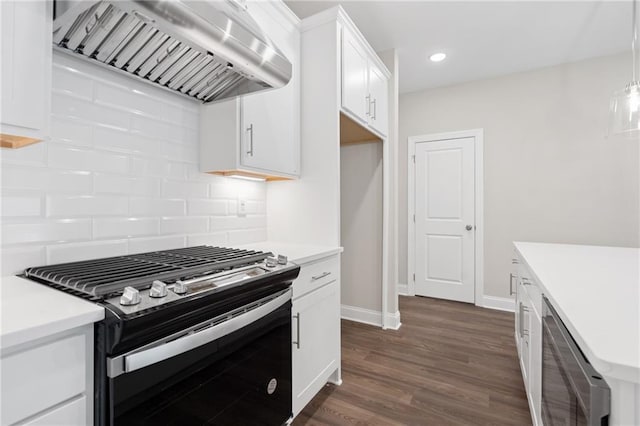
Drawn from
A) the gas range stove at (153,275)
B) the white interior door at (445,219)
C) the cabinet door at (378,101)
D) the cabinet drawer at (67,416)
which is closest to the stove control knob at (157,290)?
the gas range stove at (153,275)

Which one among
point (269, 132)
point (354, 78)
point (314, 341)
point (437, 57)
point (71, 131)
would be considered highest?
point (437, 57)

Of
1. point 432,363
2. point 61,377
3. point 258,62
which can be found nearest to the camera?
point 61,377

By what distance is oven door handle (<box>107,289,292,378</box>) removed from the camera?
0.78 meters

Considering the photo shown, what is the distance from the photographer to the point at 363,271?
3.25 m

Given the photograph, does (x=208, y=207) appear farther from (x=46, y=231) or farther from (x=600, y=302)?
(x=600, y=302)

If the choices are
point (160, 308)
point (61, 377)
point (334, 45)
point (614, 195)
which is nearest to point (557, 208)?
point (614, 195)

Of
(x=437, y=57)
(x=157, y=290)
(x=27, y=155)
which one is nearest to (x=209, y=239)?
(x=27, y=155)

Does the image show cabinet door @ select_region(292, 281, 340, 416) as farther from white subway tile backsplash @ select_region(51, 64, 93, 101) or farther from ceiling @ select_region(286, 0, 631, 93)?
ceiling @ select_region(286, 0, 631, 93)

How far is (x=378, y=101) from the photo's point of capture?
9.33 ft

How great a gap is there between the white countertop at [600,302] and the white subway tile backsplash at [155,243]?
1.67 meters

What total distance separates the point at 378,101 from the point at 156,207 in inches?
82.9

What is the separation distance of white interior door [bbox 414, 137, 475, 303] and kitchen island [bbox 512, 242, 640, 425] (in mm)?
1833

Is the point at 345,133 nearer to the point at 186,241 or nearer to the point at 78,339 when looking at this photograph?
the point at 186,241

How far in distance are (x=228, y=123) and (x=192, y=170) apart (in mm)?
347
